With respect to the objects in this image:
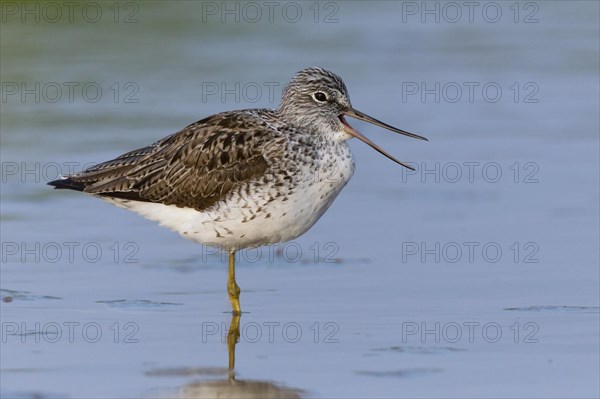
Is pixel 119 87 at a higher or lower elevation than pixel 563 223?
higher

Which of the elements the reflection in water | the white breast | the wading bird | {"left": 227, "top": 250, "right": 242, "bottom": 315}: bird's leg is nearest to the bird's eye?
the wading bird

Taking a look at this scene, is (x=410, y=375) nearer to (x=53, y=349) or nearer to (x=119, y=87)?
(x=53, y=349)

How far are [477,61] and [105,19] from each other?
6.18m

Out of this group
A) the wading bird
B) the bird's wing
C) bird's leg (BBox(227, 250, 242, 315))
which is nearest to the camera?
bird's leg (BBox(227, 250, 242, 315))

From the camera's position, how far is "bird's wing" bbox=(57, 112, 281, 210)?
10.4m

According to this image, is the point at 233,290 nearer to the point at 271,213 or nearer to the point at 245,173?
the point at 271,213

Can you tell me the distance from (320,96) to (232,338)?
7.79 ft

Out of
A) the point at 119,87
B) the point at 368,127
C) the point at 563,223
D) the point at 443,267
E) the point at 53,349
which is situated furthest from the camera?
the point at 119,87

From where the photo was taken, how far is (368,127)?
15.7m

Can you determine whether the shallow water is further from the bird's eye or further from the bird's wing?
the bird's eye

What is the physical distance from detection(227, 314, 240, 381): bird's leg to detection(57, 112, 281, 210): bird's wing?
3.43 ft

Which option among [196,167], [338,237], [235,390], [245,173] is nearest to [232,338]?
[235,390]

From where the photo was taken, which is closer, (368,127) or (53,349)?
(53,349)

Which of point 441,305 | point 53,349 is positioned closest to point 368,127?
point 441,305
